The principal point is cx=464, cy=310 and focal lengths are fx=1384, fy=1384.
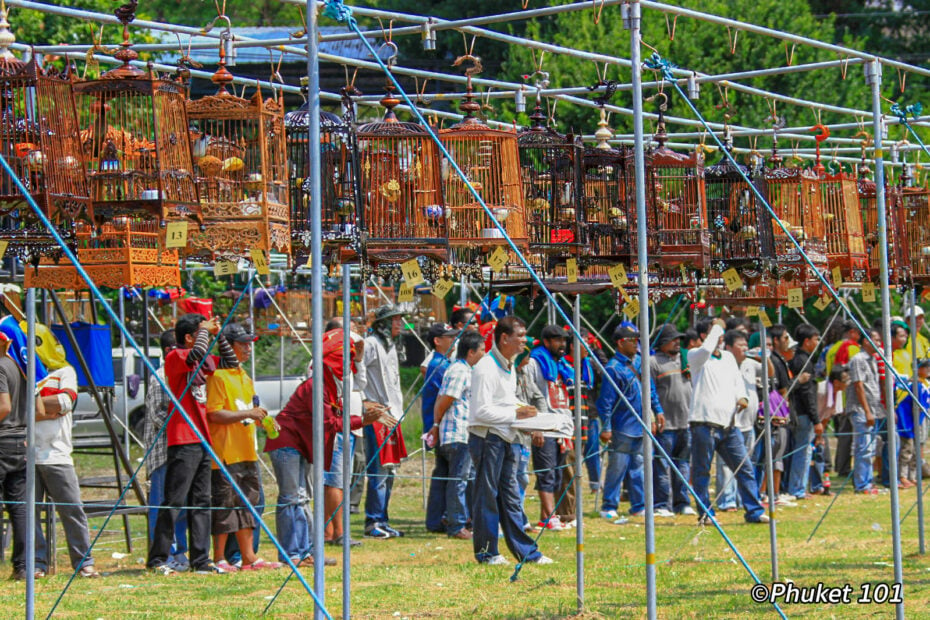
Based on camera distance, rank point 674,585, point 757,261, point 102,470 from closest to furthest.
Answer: point 757,261
point 674,585
point 102,470

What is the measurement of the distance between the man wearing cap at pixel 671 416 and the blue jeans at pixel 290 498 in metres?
4.73

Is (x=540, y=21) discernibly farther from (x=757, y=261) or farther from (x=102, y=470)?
(x=757, y=261)

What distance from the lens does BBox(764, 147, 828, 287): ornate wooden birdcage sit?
884 cm

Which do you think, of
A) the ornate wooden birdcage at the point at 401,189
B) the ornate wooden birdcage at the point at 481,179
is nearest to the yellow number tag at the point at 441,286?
the ornate wooden birdcage at the point at 481,179

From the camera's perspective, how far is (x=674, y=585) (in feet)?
32.1

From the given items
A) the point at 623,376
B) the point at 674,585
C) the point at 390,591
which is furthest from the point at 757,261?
the point at 623,376

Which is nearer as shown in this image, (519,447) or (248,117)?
(248,117)

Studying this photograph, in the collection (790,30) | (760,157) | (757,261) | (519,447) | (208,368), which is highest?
(790,30)

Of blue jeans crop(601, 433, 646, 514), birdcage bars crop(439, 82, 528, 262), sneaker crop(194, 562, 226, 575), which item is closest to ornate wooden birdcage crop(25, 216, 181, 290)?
birdcage bars crop(439, 82, 528, 262)

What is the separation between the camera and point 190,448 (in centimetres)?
1015

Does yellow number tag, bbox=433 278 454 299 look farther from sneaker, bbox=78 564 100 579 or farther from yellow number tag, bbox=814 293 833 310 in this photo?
sneaker, bbox=78 564 100 579

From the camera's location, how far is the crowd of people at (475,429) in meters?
9.99

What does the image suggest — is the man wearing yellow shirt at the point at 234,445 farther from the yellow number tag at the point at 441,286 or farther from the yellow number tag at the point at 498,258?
the yellow number tag at the point at 498,258

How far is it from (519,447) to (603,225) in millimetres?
2978
